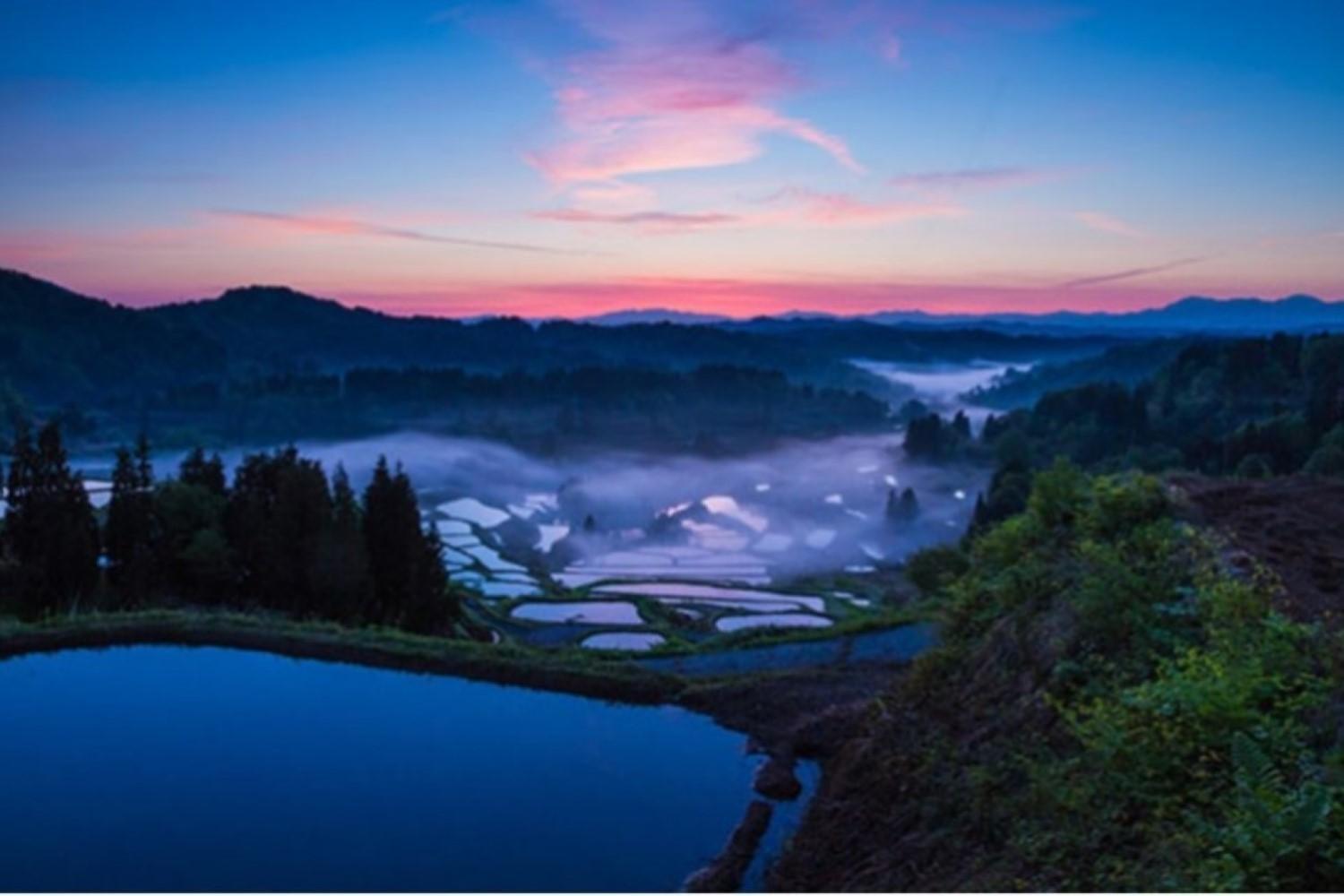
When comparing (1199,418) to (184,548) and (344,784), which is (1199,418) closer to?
(184,548)

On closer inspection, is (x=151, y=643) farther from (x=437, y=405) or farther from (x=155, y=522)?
(x=437, y=405)

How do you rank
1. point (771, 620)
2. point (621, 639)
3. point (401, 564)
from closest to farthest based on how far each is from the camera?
point (401, 564), point (621, 639), point (771, 620)

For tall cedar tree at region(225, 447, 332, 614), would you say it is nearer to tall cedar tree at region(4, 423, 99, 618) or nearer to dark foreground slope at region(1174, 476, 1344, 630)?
tall cedar tree at region(4, 423, 99, 618)

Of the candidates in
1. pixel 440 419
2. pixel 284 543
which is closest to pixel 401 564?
pixel 284 543

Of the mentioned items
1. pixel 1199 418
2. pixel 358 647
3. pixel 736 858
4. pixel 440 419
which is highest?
pixel 358 647

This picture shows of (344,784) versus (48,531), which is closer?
(344,784)

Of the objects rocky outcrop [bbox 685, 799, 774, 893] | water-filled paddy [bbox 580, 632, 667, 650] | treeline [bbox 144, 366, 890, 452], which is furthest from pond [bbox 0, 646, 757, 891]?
treeline [bbox 144, 366, 890, 452]

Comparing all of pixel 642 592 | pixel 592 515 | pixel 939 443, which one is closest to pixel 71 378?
pixel 592 515
